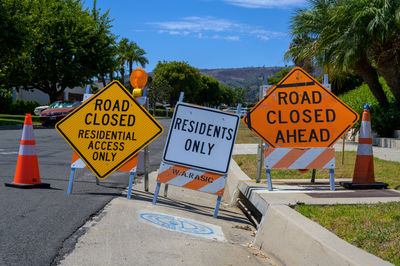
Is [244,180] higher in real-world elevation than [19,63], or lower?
lower

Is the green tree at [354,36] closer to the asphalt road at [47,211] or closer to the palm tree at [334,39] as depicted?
the palm tree at [334,39]

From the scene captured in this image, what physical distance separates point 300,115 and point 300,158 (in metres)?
0.66

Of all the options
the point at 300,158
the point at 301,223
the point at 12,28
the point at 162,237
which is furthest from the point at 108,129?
the point at 12,28

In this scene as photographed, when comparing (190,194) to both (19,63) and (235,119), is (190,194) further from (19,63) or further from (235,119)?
(19,63)

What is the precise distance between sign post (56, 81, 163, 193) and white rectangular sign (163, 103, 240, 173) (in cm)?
46

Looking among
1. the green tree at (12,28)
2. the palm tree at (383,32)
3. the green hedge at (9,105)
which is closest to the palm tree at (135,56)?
the green hedge at (9,105)

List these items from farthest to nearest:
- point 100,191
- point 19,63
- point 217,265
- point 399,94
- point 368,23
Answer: point 19,63 → point 399,94 → point 368,23 → point 100,191 → point 217,265

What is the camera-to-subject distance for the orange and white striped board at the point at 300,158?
6559 mm

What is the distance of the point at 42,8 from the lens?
31281mm

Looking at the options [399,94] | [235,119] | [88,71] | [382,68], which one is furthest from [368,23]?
[88,71]

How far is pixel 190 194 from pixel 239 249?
3566 mm

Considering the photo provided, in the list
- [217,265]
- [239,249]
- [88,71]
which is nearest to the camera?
[217,265]

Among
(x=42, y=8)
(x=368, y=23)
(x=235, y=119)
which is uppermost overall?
(x=42, y=8)

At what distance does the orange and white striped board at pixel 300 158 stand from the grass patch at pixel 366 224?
55.3 inches
